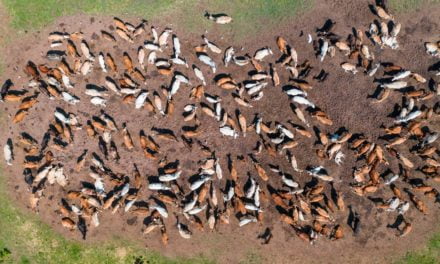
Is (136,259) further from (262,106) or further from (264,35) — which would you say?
(264,35)

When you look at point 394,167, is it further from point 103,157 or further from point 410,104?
point 103,157

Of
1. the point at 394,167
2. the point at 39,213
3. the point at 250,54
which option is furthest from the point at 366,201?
the point at 39,213

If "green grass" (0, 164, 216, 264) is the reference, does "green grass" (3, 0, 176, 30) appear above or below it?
above

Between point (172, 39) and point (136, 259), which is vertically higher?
point (172, 39)

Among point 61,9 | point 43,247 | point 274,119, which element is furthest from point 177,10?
point 43,247

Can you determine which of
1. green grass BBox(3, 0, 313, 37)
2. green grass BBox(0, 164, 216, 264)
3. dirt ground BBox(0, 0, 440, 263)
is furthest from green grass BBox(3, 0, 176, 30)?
green grass BBox(0, 164, 216, 264)

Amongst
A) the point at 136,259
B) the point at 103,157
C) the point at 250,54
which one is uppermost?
the point at 250,54

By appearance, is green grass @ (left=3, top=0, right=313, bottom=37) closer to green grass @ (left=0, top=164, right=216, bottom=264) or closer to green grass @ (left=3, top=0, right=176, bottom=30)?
green grass @ (left=3, top=0, right=176, bottom=30)
